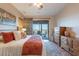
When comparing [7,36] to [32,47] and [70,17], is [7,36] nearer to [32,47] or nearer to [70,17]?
[32,47]

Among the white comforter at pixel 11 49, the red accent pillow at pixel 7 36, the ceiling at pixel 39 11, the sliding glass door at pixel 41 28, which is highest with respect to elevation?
the ceiling at pixel 39 11

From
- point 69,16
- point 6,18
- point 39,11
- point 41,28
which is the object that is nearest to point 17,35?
point 6,18

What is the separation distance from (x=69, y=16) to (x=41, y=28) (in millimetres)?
830

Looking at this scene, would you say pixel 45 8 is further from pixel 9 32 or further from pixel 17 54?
pixel 17 54

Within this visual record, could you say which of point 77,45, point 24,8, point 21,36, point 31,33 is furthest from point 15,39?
point 77,45

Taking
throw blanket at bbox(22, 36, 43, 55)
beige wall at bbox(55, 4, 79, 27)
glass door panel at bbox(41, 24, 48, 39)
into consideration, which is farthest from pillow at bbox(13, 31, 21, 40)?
beige wall at bbox(55, 4, 79, 27)

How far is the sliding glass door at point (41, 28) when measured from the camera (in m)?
2.50

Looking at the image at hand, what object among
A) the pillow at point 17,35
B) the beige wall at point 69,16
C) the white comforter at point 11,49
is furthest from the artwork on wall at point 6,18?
the beige wall at point 69,16

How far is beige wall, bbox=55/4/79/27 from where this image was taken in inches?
102

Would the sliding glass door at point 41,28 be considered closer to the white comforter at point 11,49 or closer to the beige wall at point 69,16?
the beige wall at point 69,16

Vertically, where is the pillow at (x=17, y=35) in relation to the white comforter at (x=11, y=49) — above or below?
above

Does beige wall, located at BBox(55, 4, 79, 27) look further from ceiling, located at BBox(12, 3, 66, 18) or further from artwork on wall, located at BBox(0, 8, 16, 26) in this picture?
artwork on wall, located at BBox(0, 8, 16, 26)

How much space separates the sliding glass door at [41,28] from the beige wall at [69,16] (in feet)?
0.99

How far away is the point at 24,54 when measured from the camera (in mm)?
2141
